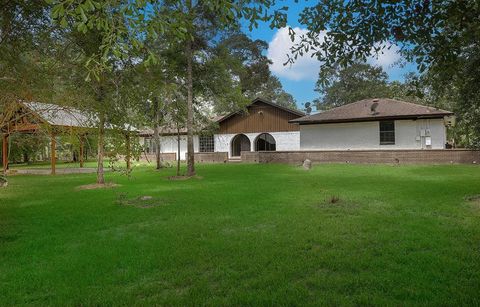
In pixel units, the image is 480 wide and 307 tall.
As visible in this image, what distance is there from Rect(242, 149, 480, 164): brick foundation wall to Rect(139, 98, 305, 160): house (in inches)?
200

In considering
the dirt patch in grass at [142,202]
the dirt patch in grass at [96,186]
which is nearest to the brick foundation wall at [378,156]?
the dirt patch in grass at [96,186]

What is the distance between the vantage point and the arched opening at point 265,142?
116ft

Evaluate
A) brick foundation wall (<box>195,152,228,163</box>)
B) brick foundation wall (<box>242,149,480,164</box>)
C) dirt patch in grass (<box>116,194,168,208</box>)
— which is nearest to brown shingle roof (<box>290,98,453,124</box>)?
brick foundation wall (<box>242,149,480,164</box>)

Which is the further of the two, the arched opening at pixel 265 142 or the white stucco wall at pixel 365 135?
the arched opening at pixel 265 142

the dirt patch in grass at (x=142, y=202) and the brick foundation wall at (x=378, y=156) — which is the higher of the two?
the brick foundation wall at (x=378, y=156)

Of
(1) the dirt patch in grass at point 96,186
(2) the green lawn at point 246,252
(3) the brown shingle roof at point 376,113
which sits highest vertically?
(3) the brown shingle roof at point 376,113

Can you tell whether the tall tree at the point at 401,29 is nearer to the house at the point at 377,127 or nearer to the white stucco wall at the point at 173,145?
the house at the point at 377,127

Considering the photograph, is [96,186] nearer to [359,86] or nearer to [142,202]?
[142,202]

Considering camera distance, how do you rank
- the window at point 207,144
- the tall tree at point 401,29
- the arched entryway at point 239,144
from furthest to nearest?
1. the arched entryway at point 239,144
2. the window at point 207,144
3. the tall tree at point 401,29

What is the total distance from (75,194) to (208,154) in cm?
2122

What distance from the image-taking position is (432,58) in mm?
3645

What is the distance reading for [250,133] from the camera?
3491cm

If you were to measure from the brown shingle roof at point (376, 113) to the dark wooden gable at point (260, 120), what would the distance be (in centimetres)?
409

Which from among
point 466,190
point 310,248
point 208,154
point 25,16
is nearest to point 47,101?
point 25,16
